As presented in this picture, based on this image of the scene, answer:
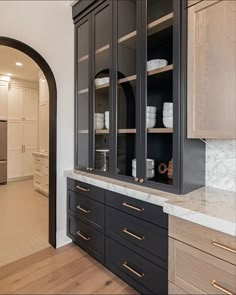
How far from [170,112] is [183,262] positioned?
100 centimetres

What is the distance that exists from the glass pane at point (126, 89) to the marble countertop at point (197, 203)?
188 mm

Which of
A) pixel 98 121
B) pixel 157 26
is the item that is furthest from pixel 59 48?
pixel 157 26

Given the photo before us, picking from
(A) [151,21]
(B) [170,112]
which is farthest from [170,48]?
(B) [170,112]

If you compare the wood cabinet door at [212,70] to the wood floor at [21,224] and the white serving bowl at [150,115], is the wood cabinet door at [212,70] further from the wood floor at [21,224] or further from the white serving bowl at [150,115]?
the wood floor at [21,224]

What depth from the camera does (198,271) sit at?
121cm

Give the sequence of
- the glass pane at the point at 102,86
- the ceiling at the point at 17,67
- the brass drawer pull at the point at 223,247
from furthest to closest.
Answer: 1. the ceiling at the point at 17,67
2. the glass pane at the point at 102,86
3. the brass drawer pull at the point at 223,247

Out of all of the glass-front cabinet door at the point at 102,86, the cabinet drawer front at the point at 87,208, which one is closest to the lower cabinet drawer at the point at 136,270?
the cabinet drawer front at the point at 87,208

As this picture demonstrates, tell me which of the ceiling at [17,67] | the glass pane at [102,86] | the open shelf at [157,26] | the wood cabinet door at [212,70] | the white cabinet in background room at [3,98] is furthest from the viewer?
the white cabinet in background room at [3,98]

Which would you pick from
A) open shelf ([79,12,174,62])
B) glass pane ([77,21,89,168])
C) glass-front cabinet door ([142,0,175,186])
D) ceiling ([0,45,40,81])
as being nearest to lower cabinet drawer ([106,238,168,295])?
glass-front cabinet door ([142,0,175,186])

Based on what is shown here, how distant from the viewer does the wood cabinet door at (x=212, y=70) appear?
1.31 metres

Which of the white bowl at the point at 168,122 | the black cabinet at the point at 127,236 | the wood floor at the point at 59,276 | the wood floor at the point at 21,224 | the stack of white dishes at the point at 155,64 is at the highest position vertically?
the stack of white dishes at the point at 155,64

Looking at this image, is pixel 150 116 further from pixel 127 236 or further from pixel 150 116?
pixel 127 236

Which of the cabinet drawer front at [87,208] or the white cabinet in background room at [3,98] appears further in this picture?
the white cabinet in background room at [3,98]

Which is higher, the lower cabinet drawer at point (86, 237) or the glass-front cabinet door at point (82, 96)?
the glass-front cabinet door at point (82, 96)
